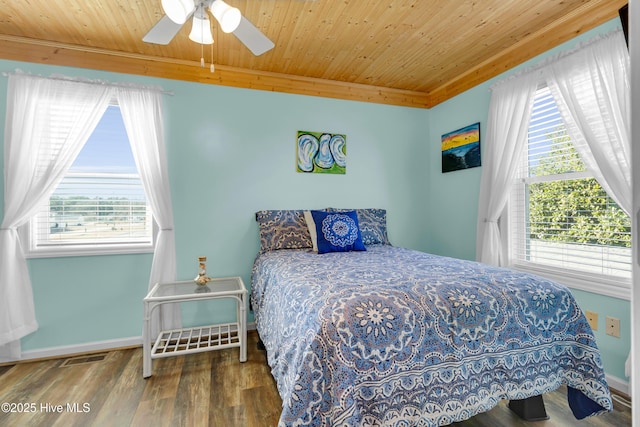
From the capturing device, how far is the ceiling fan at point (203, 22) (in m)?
1.56

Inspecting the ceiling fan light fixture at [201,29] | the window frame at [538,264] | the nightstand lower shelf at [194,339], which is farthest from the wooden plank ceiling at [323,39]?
the nightstand lower shelf at [194,339]

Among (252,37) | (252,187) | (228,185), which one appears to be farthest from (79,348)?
(252,37)

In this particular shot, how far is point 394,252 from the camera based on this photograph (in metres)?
2.52

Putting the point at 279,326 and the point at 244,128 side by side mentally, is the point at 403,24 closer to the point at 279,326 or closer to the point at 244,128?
the point at 244,128

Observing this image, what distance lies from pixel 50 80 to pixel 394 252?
3.03 meters

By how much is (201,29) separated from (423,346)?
203cm

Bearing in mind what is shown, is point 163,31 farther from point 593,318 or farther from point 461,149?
point 593,318

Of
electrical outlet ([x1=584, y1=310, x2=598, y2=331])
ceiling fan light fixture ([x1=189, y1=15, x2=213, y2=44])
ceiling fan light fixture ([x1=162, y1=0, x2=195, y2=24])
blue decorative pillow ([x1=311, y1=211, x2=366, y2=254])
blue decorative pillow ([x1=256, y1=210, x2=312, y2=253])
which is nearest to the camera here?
ceiling fan light fixture ([x1=162, y1=0, x2=195, y2=24])

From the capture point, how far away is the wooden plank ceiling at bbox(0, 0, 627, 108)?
2.06 m

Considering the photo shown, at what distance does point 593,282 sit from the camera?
2070 mm

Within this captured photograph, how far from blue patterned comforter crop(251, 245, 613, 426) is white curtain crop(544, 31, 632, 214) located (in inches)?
37.5

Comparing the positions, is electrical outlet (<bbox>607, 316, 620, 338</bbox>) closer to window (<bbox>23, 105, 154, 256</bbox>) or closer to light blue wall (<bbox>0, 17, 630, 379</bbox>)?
light blue wall (<bbox>0, 17, 630, 379</bbox>)

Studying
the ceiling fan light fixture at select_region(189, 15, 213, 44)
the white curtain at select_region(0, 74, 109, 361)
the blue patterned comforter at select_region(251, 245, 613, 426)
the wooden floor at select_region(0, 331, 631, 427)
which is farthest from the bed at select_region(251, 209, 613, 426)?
the white curtain at select_region(0, 74, 109, 361)

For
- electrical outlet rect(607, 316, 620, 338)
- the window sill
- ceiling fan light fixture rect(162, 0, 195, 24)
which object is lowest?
electrical outlet rect(607, 316, 620, 338)
